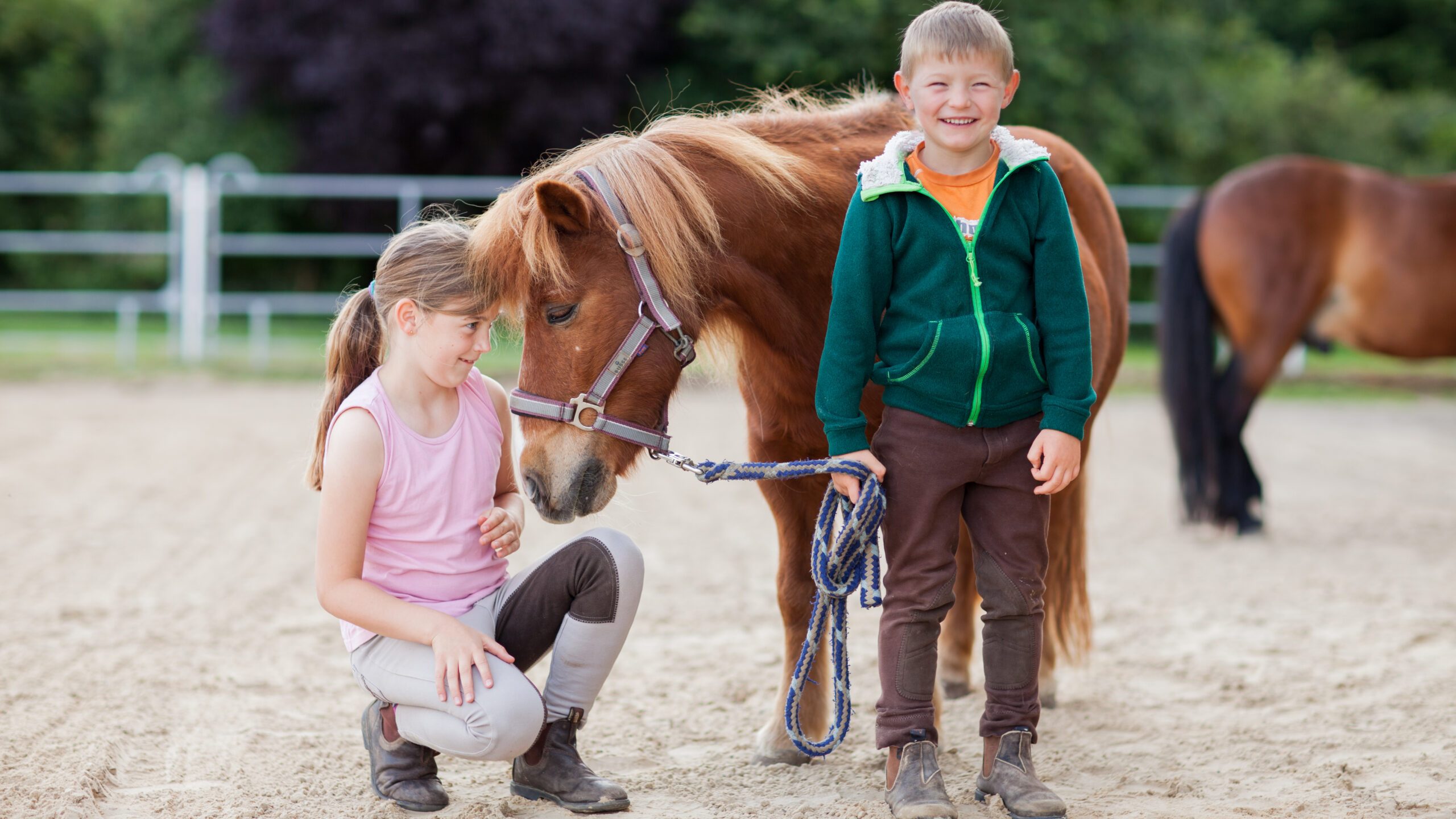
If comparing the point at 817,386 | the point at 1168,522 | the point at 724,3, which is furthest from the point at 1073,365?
the point at 724,3

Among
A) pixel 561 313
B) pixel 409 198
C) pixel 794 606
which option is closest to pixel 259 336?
pixel 409 198

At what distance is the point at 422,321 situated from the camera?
7.10 ft

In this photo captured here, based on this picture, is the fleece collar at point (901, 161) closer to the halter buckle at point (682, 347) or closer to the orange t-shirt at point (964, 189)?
the orange t-shirt at point (964, 189)

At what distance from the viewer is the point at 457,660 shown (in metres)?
2.06

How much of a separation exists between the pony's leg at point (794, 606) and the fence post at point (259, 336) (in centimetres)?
813

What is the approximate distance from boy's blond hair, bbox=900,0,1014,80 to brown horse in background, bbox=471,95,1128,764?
390 millimetres

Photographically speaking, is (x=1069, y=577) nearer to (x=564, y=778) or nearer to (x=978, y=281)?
(x=978, y=281)

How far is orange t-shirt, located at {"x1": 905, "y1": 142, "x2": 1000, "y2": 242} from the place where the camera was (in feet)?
6.71

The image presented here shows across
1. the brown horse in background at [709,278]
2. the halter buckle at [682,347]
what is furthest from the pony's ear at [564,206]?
the halter buckle at [682,347]

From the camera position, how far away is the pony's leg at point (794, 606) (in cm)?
256

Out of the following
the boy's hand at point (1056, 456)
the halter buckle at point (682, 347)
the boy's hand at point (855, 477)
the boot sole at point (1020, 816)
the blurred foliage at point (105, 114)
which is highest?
the blurred foliage at point (105, 114)

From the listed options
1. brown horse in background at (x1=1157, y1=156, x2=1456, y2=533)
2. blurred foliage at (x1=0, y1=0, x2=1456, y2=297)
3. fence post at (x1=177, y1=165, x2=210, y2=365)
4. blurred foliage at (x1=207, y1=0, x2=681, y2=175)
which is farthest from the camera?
blurred foliage at (x1=0, y1=0, x2=1456, y2=297)

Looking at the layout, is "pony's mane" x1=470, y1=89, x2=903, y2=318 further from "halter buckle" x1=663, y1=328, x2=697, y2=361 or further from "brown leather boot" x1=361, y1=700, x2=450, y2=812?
"brown leather boot" x1=361, y1=700, x2=450, y2=812

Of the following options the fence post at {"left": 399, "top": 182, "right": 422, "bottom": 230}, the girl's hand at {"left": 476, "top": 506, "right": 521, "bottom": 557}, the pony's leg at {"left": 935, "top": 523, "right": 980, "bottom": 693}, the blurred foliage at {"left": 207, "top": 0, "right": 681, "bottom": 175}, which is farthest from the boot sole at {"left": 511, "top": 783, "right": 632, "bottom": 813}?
the blurred foliage at {"left": 207, "top": 0, "right": 681, "bottom": 175}
